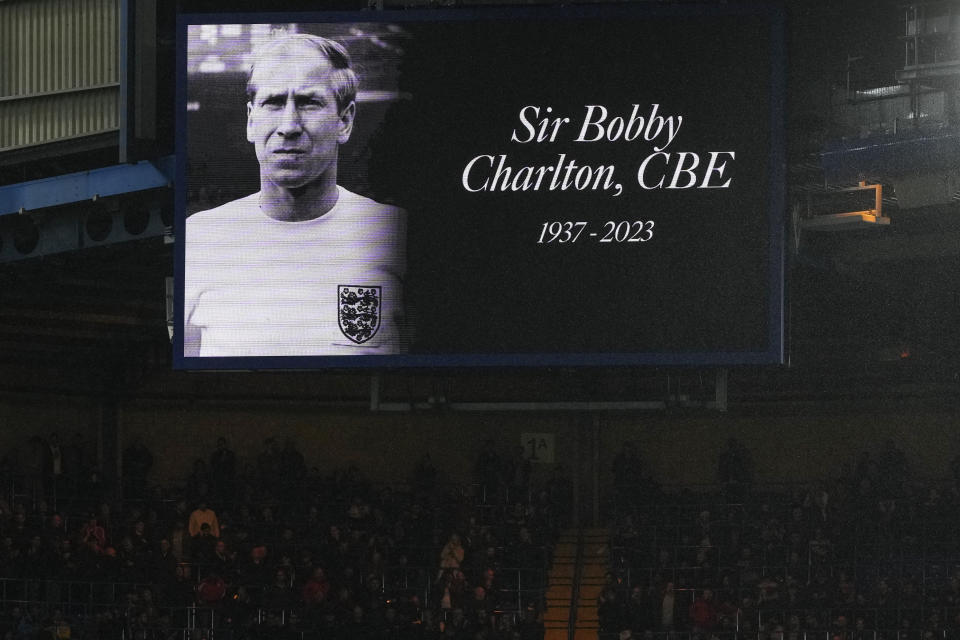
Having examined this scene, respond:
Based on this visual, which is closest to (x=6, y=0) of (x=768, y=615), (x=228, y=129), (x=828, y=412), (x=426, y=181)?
(x=228, y=129)

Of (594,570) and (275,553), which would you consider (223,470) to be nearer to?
(275,553)

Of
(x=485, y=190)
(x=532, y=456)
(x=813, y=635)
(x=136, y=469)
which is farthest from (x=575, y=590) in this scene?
(x=485, y=190)

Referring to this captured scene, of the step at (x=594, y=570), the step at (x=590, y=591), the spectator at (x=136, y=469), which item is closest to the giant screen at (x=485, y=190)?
the step at (x=590, y=591)

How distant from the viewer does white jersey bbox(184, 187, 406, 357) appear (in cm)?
1975

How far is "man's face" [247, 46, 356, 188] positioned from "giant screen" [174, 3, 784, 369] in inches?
0.9

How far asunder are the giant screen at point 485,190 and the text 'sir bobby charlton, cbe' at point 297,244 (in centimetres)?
2

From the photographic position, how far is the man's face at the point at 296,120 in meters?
20.2

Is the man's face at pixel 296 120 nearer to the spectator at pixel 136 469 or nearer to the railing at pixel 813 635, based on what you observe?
the railing at pixel 813 635

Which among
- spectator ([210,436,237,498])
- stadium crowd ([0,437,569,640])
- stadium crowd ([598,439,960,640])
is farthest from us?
spectator ([210,436,237,498])

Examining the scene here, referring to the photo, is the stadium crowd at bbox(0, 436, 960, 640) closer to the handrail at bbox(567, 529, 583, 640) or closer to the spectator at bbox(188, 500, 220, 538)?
the spectator at bbox(188, 500, 220, 538)

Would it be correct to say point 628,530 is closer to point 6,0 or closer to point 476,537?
point 476,537

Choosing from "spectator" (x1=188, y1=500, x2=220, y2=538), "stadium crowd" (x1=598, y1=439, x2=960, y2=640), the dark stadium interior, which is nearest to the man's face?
the dark stadium interior

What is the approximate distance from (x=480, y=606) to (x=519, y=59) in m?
8.18

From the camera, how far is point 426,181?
1997 cm
